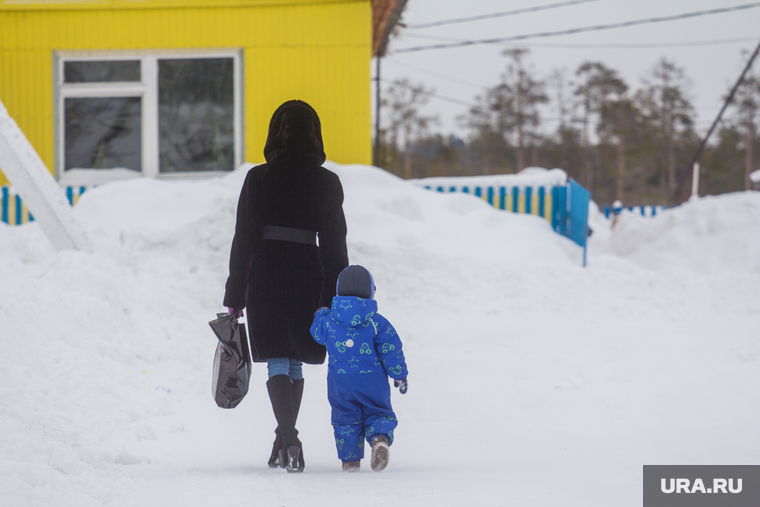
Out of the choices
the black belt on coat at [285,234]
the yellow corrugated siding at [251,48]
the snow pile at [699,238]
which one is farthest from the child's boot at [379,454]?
the snow pile at [699,238]

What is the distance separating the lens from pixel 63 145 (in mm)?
11094

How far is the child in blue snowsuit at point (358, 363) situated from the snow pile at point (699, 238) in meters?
8.09

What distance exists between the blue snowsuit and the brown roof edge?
8511 mm

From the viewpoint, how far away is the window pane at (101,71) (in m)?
11.0

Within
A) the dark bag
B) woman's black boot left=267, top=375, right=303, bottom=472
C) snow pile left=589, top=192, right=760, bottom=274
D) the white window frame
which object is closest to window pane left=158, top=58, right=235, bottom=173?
the white window frame

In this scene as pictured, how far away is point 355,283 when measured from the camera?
3342 millimetres

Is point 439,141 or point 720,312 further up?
point 439,141

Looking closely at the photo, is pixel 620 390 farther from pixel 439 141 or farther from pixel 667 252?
pixel 439 141

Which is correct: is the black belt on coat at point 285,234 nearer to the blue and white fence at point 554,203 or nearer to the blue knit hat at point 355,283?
the blue knit hat at point 355,283

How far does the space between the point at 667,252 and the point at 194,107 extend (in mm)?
8072

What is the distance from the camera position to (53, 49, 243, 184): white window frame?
10.9 metres

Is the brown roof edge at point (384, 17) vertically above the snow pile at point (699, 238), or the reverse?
the brown roof edge at point (384, 17)

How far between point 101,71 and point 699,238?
398 inches

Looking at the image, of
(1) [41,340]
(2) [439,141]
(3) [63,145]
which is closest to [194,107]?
(3) [63,145]
